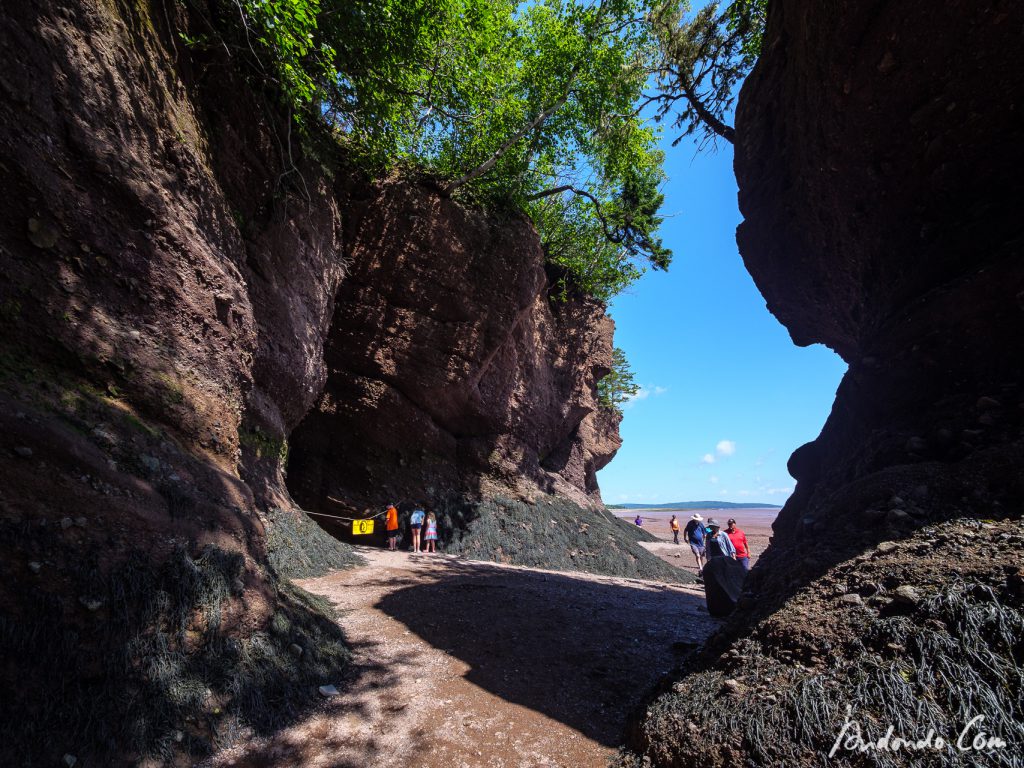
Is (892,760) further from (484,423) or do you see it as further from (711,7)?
(711,7)

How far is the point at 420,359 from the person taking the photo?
43.0 ft

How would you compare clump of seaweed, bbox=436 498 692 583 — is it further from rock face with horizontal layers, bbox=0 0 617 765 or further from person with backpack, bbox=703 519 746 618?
person with backpack, bbox=703 519 746 618

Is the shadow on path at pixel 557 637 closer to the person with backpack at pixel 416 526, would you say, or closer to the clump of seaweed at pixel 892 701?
the clump of seaweed at pixel 892 701

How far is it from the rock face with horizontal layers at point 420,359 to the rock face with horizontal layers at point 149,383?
196cm

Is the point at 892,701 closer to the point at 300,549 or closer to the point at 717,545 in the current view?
the point at 717,545

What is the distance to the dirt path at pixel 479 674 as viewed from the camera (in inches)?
120

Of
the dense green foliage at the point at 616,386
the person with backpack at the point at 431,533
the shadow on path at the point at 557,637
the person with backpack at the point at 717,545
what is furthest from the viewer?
the dense green foliage at the point at 616,386

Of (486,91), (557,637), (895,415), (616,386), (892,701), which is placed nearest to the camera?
(892,701)

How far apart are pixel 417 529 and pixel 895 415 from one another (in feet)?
36.6

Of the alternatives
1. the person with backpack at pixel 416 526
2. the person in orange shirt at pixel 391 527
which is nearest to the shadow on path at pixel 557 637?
the person with backpack at pixel 416 526

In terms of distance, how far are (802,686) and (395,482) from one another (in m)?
12.2

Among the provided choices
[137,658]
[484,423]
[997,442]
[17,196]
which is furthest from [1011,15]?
[484,423]

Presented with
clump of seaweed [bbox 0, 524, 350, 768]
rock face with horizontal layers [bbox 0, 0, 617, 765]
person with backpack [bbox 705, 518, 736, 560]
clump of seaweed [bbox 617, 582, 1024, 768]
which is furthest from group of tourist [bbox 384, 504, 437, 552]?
clump of seaweed [bbox 617, 582, 1024, 768]

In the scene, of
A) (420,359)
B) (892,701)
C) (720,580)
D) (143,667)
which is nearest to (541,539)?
(420,359)
